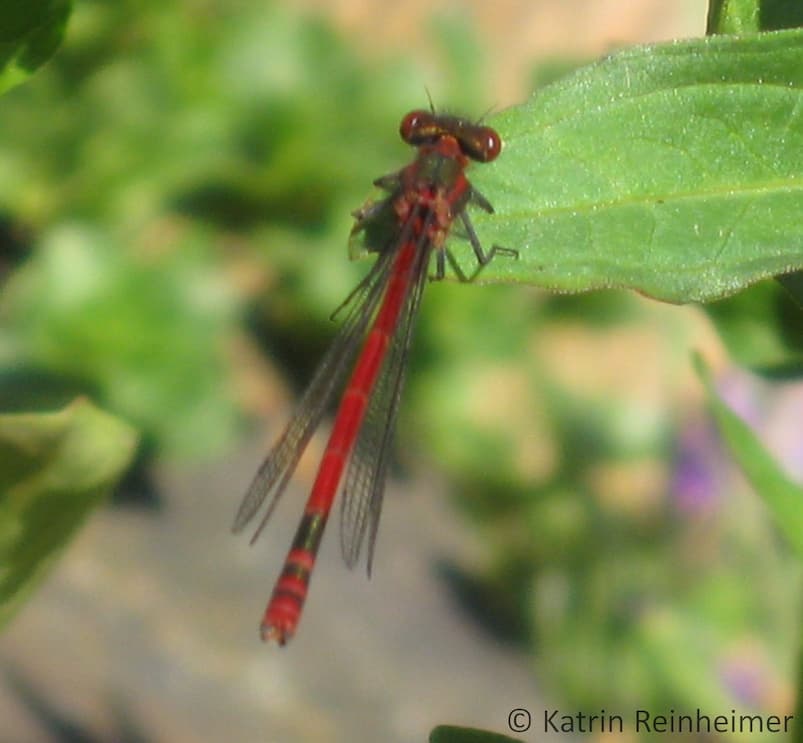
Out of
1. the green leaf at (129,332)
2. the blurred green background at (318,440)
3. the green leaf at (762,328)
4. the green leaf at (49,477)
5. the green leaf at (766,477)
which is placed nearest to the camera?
the green leaf at (49,477)

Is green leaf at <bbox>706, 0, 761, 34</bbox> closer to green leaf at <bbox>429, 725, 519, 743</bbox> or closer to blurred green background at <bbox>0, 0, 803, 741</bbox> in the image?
green leaf at <bbox>429, 725, 519, 743</bbox>

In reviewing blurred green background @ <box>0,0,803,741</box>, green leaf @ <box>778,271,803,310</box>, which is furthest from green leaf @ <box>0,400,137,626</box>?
blurred green background @ <box>0,0,803,741</box>

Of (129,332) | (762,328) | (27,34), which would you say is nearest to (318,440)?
(129,332)

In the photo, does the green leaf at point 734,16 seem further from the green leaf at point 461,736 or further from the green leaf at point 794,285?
the green leaf at point 461,736

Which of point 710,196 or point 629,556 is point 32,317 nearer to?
point 629,556

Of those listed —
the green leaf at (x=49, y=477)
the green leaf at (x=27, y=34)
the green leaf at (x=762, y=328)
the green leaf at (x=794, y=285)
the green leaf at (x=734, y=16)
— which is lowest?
the green leaf at (x=49, y=477)

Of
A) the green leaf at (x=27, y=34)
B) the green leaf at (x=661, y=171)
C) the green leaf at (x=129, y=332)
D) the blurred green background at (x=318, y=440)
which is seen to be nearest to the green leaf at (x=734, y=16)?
the green leaf at (x=661, y=171)
